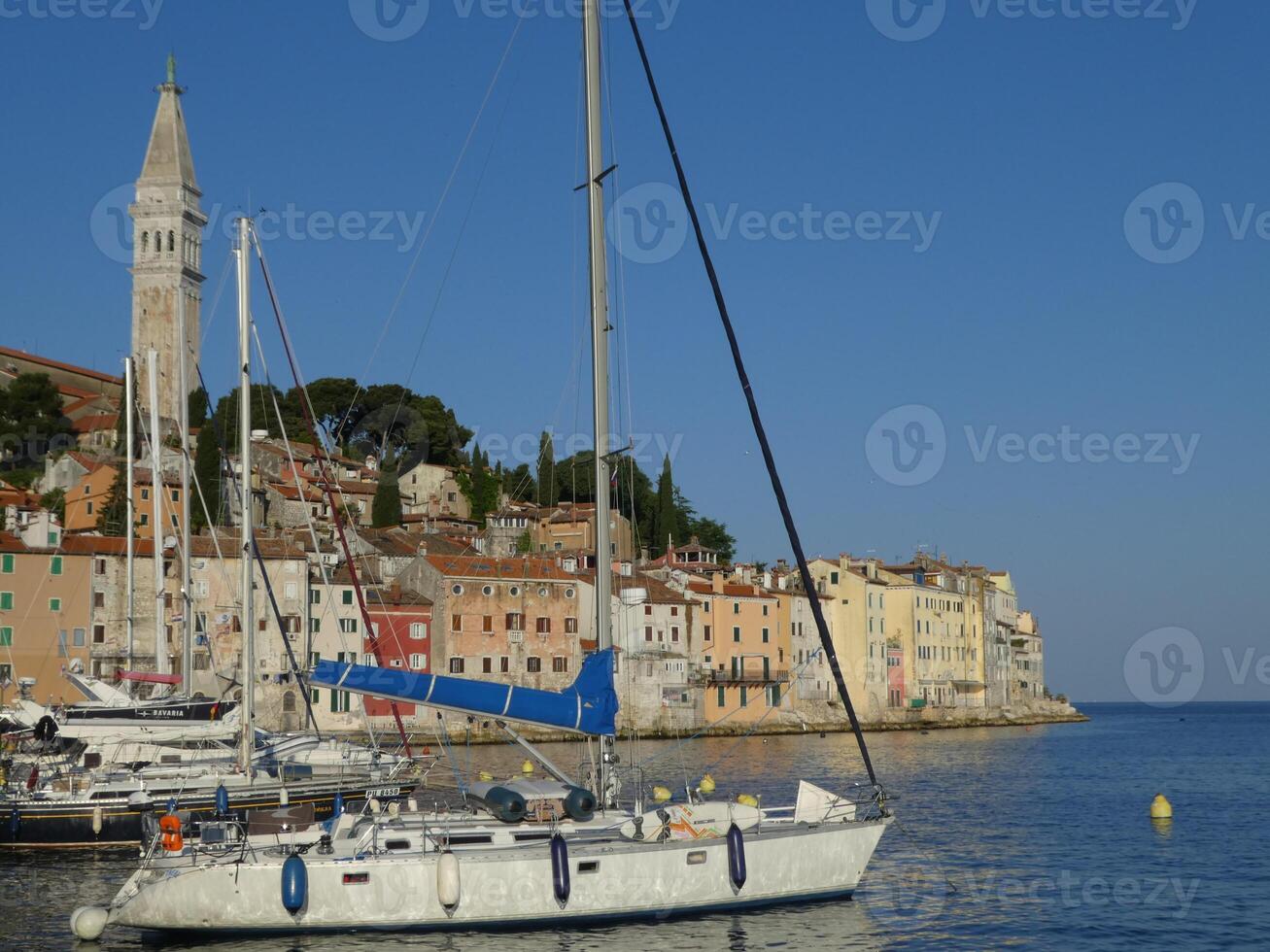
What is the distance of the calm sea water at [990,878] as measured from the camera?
66.4ft

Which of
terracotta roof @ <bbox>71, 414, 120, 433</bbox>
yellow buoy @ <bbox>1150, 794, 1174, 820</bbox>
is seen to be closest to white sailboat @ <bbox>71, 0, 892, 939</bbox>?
yellow buoy @ <bbox>1150, 794, 1174, 820</bbox>

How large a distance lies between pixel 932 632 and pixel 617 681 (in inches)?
1249

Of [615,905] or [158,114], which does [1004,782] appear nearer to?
[615,905]

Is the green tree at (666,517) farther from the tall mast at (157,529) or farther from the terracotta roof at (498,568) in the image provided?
the tall mast at (157,529)

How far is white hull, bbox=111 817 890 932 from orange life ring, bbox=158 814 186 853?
37cm

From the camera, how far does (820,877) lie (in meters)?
21.1

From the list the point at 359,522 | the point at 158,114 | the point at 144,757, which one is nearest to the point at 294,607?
the point at 359,522

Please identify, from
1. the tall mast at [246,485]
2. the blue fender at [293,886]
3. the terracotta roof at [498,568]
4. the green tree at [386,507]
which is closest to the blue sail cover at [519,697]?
the blue fender at [293,886]

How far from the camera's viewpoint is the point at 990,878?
26.8 metres

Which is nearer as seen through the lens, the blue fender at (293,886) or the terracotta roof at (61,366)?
the blue fender at (293,886)

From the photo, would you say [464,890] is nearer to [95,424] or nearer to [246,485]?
[246,485]

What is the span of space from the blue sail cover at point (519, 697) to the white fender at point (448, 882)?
2016 mm

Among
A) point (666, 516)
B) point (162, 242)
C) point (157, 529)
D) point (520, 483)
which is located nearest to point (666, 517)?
point (666, 516)

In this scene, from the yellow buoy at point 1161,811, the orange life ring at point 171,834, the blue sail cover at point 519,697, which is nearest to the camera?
the orange life ring at point 171,834
